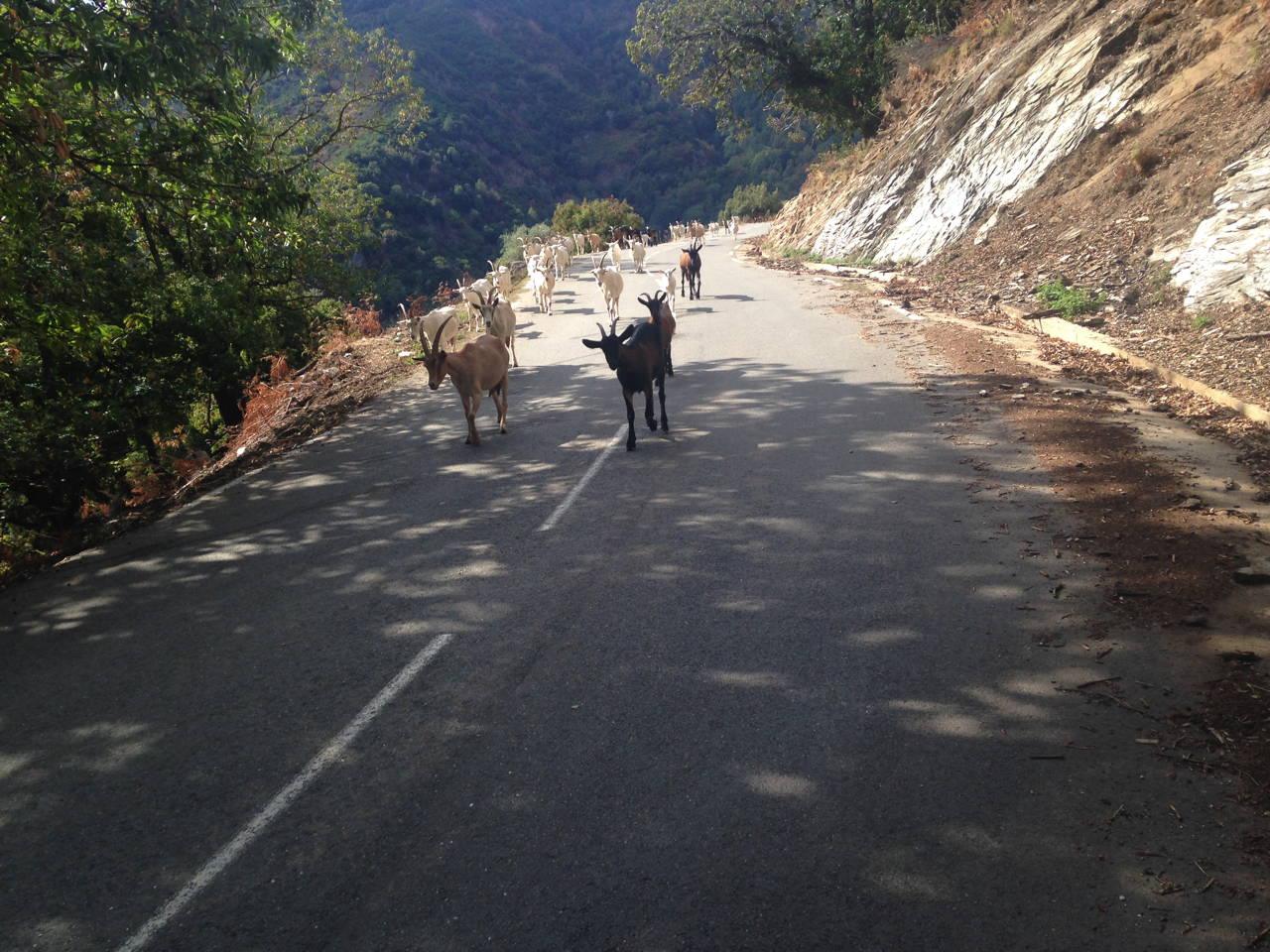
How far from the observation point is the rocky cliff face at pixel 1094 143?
1310 centimetres

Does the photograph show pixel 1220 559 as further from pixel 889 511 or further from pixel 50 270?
pixel 50 270

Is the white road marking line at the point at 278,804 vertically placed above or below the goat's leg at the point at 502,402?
below

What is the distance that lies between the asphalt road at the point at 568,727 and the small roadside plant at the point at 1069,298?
641 cm

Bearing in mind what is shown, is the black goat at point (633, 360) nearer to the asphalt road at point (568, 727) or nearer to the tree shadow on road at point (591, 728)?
the asphalt road at point (568, 727)

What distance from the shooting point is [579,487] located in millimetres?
8945

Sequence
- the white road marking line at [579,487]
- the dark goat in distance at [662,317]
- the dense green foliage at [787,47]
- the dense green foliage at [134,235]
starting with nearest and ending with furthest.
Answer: the dense green foliage at [134,235] < the white road marking line at [579,487] < the dark goat in distance at [662,317] < the dense green foliage at [787,47]

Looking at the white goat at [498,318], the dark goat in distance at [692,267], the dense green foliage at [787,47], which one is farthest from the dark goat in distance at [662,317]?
the dense green foliage at [787,47]

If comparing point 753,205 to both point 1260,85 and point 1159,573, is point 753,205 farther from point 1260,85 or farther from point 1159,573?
point 1159,573

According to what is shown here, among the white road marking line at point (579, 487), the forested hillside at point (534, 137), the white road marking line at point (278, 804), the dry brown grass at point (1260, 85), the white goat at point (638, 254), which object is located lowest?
the white road marking line at point (278, 804)

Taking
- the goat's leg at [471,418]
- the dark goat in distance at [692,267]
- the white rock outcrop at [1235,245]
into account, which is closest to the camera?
the goat's leg at [471,418]

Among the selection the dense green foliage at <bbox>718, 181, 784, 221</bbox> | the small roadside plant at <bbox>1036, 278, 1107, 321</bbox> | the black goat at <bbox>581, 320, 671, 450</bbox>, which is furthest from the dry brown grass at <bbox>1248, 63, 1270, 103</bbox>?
the dense green foliage at <bbox>718, 181, 784, 221</bbox>

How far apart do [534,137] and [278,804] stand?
96.7 m

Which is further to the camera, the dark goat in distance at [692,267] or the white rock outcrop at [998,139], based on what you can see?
the dark goat in distance at [692,267]

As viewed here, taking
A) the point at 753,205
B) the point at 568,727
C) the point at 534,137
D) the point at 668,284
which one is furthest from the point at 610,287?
the point at 534,137
